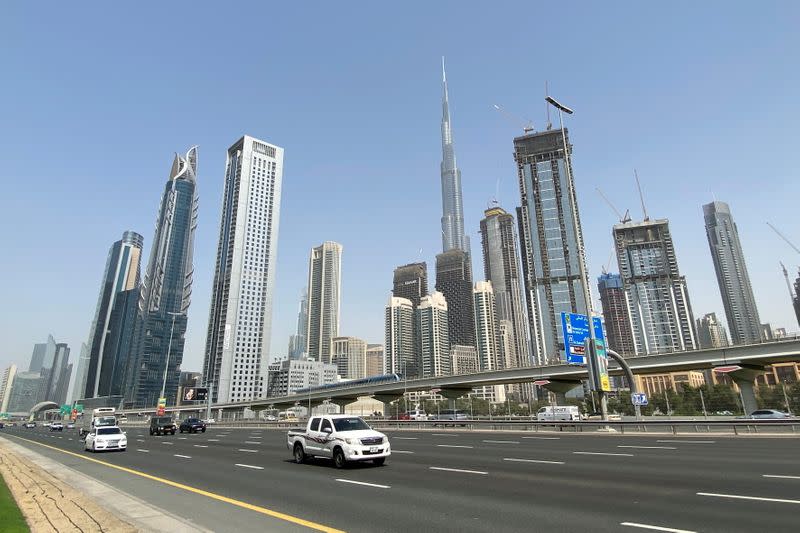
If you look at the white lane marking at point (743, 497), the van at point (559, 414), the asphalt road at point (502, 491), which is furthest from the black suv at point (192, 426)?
the white lane marking at point (743, 497)

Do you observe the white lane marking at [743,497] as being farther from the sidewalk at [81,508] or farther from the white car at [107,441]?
the white car at [107,441]

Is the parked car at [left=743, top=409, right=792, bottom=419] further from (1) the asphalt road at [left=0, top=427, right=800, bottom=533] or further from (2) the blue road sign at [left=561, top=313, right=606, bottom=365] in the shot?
(1) the asphalt road at [left=0, top=427, right=800, bottom=533]

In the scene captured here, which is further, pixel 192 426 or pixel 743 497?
pixel 192 426

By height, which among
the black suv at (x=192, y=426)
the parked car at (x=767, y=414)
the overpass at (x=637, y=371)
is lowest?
the black suv at (x=192, y=426)

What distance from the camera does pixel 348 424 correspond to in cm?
1780

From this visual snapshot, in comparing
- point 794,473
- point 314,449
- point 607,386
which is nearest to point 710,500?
point 794,473

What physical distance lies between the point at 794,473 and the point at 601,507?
8.35 metres

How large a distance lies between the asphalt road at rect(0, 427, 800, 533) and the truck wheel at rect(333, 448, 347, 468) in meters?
0.52

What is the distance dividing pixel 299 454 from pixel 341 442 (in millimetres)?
3681

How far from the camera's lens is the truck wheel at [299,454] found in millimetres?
19013

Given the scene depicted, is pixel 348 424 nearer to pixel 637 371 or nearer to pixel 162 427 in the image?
pixel 162 427

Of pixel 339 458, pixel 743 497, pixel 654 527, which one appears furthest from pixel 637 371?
pixel 654 527

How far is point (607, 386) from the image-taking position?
33156 mm

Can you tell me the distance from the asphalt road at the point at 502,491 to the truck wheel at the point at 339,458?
516 mm
